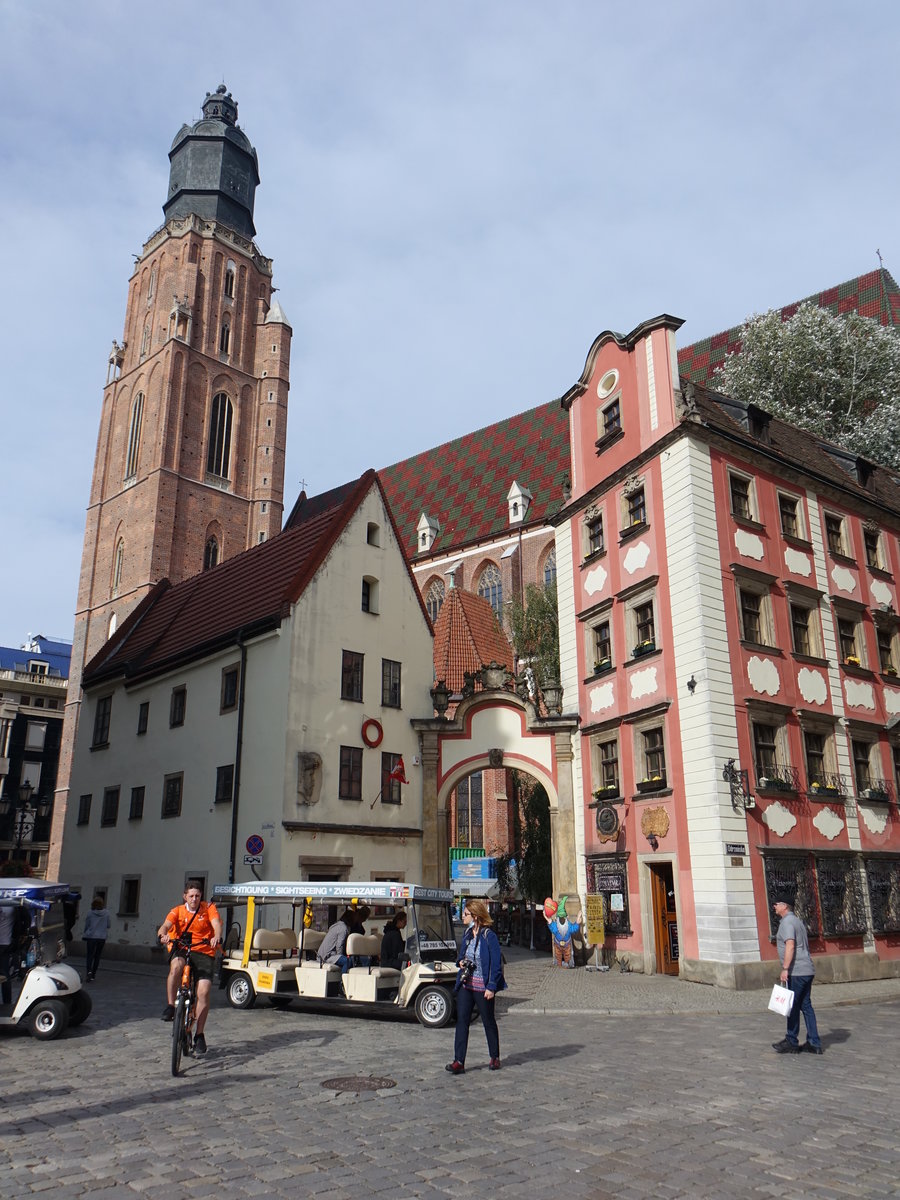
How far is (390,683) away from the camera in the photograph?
87.8 ft

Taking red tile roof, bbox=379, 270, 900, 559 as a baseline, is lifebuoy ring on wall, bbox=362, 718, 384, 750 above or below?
below

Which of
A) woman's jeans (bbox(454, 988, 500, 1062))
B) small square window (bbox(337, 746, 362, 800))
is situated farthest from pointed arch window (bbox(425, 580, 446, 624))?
woman's jeans (bbox(454, 988, 500, 1062))

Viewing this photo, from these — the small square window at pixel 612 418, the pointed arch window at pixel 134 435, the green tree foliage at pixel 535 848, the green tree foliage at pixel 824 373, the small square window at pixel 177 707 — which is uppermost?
the pointed arch window at pixel 134 435

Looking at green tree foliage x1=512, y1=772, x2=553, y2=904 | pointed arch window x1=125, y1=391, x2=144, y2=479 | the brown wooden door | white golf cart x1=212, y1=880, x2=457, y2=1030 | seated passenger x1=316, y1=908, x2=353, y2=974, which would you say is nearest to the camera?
white golf cart x1=212, y1=880, x2=457, y2=1030

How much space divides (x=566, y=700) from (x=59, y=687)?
172ft

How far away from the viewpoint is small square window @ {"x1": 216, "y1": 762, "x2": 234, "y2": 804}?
24.3m

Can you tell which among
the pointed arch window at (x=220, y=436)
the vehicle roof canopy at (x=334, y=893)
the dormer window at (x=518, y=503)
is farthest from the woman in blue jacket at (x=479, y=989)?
the pointed arch window at (x=220, y=436)

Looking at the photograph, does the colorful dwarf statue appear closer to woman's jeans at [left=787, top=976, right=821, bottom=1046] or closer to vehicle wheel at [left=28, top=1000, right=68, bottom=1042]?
woman's jeans at [left=787, top=976, right=821, bottom=1046]

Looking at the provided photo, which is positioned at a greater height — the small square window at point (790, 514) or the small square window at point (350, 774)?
the small square window at point (790, 514)

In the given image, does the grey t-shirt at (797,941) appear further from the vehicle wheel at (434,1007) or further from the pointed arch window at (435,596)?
the pointed arch window at (435,596)

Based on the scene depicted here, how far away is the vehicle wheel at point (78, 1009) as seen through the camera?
39.8ft

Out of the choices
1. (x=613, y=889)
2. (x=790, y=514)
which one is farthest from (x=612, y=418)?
(x=613, y=889)

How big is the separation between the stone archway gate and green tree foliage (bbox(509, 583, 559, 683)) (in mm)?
10838

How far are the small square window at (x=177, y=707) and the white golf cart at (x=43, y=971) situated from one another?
14.1 meters
